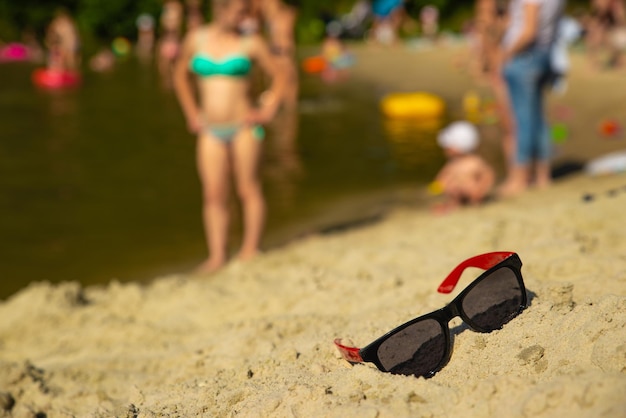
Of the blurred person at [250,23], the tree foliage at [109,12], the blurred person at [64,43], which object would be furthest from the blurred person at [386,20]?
the blurred person at [250,23]

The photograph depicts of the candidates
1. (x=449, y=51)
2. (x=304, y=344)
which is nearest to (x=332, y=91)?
(x=449, y=51)

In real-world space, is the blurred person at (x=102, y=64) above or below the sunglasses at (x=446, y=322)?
below

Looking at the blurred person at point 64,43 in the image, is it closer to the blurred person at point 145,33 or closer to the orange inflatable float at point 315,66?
the blurred person at point 145,33

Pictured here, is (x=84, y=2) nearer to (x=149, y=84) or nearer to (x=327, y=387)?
(x=149, y=84)

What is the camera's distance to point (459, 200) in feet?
21.0

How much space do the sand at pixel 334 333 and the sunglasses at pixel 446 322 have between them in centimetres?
5

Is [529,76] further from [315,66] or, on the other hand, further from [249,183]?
[315,66]

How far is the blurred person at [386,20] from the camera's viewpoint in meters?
22.5

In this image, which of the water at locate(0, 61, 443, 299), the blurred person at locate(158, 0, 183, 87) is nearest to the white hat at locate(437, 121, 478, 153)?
the water at locate(0, 61, 443, 299)

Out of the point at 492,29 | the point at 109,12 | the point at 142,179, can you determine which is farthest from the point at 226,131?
the point at 109,12

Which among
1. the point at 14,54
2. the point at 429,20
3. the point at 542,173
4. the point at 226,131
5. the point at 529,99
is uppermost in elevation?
the point at 226,131

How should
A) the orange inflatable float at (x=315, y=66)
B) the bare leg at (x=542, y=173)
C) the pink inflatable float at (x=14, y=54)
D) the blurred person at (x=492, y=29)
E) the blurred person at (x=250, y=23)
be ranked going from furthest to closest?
1. the pink inflatable float at (x=14, y=54)
2. the orange inflatable float at (x=315, y=66)
3. the blurred person at (x=492, y=29)
4. the bare leg at (x=542, y=173)
5. the blurred person at (x=250, y=23)

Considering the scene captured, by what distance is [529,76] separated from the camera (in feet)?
20.9

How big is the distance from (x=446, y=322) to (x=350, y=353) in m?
0.31
